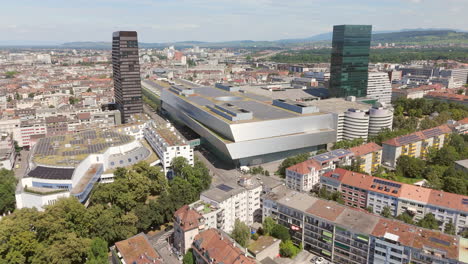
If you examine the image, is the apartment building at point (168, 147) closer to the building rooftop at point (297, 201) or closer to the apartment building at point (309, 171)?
the apartment building at point (309, 171)

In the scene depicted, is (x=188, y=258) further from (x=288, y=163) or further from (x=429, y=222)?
(x=288, y=163)

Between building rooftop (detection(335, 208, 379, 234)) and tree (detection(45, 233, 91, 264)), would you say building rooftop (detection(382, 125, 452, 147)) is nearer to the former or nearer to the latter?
building rooftop (detection(335, 208, 379, 234))

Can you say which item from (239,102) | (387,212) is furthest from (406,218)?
(239,102)

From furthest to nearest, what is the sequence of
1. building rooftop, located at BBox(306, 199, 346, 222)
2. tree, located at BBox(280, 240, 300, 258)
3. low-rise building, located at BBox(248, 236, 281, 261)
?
tree, located at BBox(280, 240, 300, 258) → building rooftop, located at BBox(306, 199, 346, 222) → low-rise building, located at BBox(248, 236, 281, 261)

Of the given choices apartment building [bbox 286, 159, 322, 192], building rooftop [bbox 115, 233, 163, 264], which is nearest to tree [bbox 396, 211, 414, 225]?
apartment building [bbox 286, 159, 322, 192]

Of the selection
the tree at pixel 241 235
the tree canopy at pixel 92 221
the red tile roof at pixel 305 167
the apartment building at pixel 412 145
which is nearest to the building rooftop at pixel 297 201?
the tree at pixel 241 235

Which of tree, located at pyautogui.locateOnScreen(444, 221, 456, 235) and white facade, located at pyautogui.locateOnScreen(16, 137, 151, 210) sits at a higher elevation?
white facade, located at pyautogui.locateOnScreen(16, 137, 151, 210)
